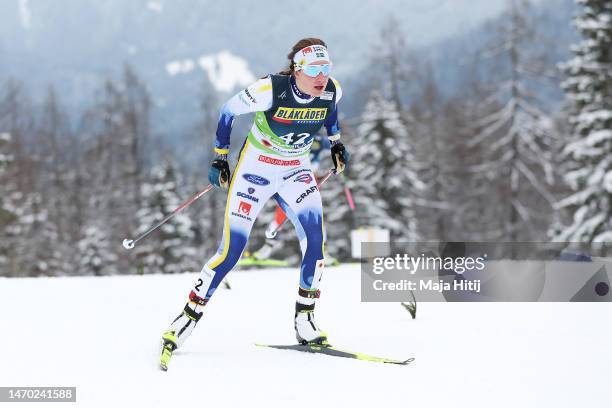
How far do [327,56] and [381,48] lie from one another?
40584 millimetres

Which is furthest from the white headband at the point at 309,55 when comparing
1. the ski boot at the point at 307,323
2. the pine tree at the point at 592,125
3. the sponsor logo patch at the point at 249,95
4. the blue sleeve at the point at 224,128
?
the pine tree at the point at 592,125

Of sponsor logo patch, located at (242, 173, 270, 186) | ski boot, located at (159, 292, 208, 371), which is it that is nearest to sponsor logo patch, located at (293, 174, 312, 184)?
sponsor logo patch, located at (242, 173, 270, 186)

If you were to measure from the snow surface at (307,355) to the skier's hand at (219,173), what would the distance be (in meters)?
1.35

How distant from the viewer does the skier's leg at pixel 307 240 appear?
5258 millimetres

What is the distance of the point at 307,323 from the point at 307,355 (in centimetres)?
37

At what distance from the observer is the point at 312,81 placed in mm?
5141

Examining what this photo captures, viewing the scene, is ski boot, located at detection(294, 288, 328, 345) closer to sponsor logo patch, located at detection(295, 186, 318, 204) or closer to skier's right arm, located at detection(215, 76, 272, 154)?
sponsor logo patch, located at detection(295, 186, 318, 204)

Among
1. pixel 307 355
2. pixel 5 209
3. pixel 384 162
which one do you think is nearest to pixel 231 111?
pixel 307 355

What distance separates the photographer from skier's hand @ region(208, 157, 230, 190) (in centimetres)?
523

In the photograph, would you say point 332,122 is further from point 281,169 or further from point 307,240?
point 307,240

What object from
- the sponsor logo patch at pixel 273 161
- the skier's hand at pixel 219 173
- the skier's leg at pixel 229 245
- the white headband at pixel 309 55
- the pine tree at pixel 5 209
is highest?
the white headband at pixel 309 55

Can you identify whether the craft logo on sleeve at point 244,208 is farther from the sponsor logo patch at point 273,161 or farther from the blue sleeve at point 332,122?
the blue sleeve at point 332,122

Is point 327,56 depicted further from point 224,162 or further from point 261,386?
point 261,386

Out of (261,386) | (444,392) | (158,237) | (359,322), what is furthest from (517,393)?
(158,237)
